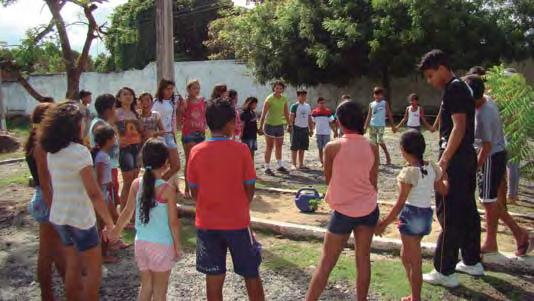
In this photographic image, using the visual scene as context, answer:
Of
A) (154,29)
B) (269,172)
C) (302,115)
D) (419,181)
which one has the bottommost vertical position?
(269,172)

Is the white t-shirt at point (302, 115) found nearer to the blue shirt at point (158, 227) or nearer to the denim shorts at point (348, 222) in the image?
the denim shorts at point (348, 222)

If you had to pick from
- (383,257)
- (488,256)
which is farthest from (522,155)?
(383,257)

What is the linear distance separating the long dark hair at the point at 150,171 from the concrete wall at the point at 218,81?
725 inches

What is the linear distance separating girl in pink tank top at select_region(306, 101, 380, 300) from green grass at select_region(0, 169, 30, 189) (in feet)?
25.8

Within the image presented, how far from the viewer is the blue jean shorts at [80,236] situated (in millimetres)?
3951

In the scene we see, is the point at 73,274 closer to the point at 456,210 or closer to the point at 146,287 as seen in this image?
the point at 146,287

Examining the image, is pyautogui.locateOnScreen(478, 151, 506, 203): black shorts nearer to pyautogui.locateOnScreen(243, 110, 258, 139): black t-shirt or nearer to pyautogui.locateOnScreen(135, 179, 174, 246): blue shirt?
pyautogui.locateOnScreen(135, 179, 174, 246): blue shirt

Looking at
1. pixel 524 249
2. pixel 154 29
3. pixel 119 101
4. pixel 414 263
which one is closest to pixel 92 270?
pixel 414 263

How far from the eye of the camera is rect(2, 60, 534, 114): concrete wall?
22203mm

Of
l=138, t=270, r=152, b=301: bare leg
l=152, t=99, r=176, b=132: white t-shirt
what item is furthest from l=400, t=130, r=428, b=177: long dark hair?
l=152, t=99, r=176, b=132: white t-shirt

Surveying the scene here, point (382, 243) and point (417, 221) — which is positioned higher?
point (417, 221)

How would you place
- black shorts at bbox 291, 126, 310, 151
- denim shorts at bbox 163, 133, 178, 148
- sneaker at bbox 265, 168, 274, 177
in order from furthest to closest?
black shorts at bbox 291, 126, 310, 151, sneaker at bbox 265, 168, 274, 177, denim shorts at bbox 163, 133, 178, 148

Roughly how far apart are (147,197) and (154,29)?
30297 mm

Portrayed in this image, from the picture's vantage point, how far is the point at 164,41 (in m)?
10.1
